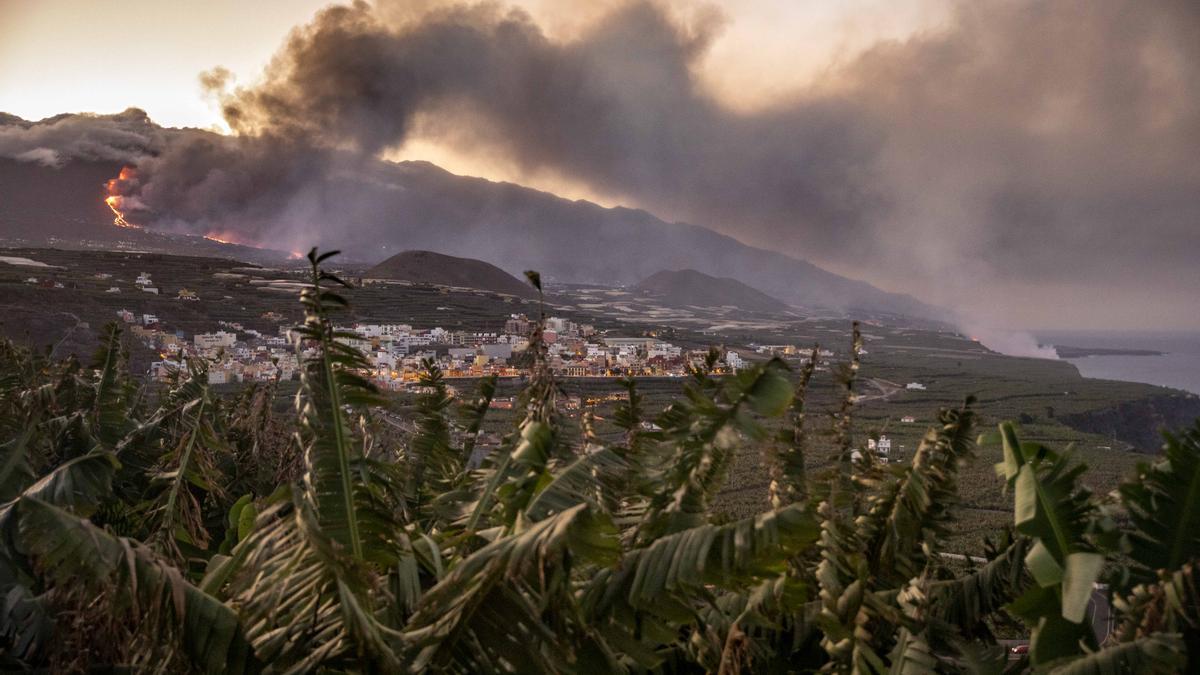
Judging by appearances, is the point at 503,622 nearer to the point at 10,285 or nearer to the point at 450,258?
the point at 10,285

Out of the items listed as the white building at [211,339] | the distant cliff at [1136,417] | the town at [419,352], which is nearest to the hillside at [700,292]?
the distant cliff at [1136,417]

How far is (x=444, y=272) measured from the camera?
309 ft

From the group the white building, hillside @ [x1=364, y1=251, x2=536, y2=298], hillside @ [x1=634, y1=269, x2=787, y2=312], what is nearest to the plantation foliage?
the white building

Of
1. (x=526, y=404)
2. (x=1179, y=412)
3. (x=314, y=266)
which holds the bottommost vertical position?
(x=1179, y=412)

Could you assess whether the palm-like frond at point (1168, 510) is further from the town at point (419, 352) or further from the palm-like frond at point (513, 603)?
the palm-like frond at point (513, 603)

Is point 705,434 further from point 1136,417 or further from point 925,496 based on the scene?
point 1136,417

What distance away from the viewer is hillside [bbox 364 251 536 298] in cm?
8794

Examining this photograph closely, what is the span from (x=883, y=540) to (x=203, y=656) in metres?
2.74

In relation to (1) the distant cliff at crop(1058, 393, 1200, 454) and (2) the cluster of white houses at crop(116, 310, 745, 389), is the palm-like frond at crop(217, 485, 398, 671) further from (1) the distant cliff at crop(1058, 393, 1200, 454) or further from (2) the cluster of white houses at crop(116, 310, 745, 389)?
(1) the distant cliff at crop(1058, 393, 1200, 454)

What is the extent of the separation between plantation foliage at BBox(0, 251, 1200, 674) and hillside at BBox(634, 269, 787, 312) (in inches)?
5940

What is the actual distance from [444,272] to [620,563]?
311ft

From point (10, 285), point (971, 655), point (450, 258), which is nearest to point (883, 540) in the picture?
point (971, 655)

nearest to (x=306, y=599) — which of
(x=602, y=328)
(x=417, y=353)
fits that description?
(x=417, y=353)

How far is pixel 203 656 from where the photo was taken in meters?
2.18
